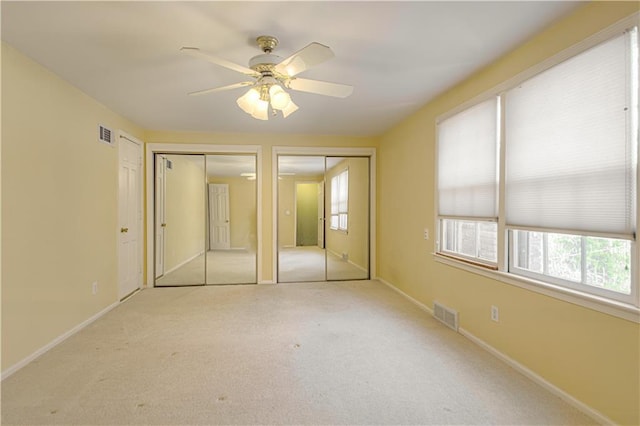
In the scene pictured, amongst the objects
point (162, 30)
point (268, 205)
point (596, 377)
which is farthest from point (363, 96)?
point (596, 377)

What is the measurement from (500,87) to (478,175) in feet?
2.46

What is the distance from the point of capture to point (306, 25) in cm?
209

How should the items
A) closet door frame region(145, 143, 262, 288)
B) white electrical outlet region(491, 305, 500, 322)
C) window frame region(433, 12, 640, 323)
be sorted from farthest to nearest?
closet door frame region(145, 143, 262, 288)
white electrical outlet region(491, 305, 500, 322)
window frame region(433, 12, 640, 323)

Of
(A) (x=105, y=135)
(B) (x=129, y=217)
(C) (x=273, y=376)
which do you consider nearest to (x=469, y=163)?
(C) (x=273, y=376)

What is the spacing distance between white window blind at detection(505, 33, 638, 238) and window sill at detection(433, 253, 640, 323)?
386 mm

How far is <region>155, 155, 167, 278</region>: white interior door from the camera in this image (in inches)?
200

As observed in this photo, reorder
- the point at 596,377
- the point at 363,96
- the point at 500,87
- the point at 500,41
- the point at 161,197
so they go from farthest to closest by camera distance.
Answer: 1. the point at 161,197
2. the point at 363,96
3. the point at 500,87
4. the point at 500,41
5. the point at 596,377

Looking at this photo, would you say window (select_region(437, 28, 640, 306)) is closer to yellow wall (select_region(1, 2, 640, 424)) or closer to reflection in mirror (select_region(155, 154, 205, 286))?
yellow wall (select_region(1, 2, 640, 424))

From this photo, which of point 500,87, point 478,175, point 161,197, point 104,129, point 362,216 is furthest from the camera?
point 362,216

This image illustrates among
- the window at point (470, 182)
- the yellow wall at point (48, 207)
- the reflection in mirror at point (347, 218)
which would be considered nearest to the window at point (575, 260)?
the window at point (470, 182)

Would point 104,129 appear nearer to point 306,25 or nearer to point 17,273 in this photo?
point 17,273

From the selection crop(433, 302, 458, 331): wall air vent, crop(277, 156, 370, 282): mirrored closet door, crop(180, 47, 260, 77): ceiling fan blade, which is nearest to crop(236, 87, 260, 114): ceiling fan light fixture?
crop(180, 47, 260, 77): ceiling fan blade

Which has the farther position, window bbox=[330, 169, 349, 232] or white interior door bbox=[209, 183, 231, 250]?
window bbox=[330, 169, 349, 232]

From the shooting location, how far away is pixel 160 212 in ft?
16.9
